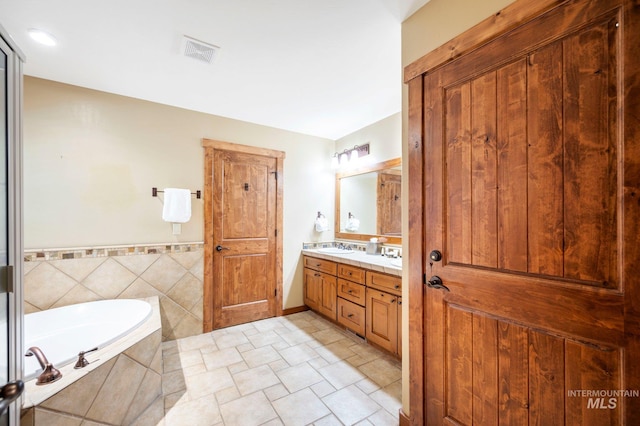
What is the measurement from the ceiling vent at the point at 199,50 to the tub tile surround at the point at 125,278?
1.83 m

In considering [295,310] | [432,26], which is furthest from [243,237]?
[432,26]

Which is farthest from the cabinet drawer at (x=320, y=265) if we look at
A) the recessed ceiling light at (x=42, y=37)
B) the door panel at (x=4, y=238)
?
the recessed ceiling light at (x=42, y=37)

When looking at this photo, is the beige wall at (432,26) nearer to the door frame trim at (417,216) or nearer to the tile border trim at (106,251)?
the door frame trim at (417,216)

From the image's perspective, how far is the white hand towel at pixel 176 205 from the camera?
8.63 feet

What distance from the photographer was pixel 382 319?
2330 millimetres

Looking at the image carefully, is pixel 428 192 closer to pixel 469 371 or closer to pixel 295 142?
pixel 469 371

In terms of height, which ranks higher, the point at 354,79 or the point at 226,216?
the point at 354,79

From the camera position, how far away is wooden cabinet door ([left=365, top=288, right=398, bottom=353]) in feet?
7.24

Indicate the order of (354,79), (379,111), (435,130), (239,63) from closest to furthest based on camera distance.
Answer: (435,130), (239,63), (354,79), (379,111)

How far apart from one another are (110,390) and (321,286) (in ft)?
6.91

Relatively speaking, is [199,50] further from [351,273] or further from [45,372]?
[351,273]

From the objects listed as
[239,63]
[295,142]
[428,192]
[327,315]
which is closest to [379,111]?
[295,142]

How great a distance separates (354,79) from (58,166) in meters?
2.74

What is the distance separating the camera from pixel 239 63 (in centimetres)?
204
